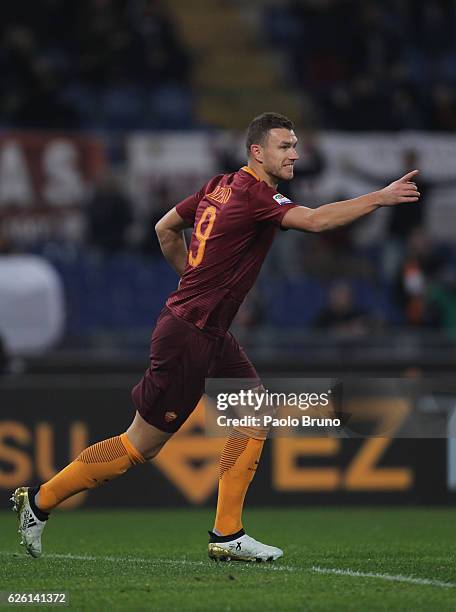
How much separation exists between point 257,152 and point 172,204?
7.82 meters

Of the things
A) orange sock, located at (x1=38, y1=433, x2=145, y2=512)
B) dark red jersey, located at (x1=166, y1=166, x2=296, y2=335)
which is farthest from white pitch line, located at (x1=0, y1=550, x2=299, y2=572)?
dark red jersey, located at (x1=166, y1=166, x2=296, y2=335)

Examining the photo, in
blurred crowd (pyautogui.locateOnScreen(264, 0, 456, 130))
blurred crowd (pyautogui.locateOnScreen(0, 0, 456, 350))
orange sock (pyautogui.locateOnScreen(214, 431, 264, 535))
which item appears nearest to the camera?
orange sock (pyautogui.locateOnScreen(214, 431, 264, 535))

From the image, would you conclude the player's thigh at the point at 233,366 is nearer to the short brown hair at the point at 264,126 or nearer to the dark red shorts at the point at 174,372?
the dark red shorts at the point at 174,372

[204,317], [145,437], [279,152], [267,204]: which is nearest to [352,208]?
[267,204]

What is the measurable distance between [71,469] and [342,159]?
9.01 meters

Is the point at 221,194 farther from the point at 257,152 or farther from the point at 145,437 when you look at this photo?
the point at 145,437

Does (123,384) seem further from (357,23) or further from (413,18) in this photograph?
(413,18)

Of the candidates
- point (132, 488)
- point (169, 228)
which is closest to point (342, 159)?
point (132, 488)

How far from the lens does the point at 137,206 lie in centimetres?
1452

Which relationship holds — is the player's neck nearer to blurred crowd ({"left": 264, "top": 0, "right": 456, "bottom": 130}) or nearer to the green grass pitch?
the green grass pitch

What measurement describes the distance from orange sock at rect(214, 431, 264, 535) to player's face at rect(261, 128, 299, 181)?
1.35 m

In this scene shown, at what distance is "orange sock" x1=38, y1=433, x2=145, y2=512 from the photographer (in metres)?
6.79

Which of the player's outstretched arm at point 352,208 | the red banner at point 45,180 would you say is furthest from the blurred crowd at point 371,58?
the player's outstretched arm at point 352,208

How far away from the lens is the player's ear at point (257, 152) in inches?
264
